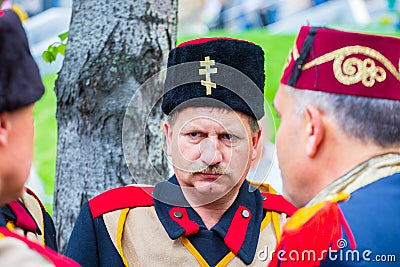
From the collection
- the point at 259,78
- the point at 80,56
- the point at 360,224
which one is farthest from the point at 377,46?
the point at 80,56

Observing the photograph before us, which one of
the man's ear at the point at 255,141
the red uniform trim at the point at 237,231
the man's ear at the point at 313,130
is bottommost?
the red uniform trim at the point at 237,231

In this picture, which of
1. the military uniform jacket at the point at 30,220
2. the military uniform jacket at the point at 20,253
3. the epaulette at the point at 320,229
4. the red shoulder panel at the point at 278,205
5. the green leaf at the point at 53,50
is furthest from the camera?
the green leaf at the point at 53,50

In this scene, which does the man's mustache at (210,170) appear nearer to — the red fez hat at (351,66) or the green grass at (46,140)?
the red fez hat at (351,66)

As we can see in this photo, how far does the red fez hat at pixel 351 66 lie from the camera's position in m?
2.32

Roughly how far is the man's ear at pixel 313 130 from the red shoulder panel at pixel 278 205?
82 centimetres

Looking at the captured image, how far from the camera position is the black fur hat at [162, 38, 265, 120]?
2.92 m

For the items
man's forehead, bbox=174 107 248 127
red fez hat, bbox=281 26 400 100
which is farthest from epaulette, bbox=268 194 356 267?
man's forehead, bbox=174 107 248 127

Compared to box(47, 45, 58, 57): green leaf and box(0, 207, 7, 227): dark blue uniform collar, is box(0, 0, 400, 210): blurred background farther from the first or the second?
box(0, 207, 7, 227): dark blue uniform collar

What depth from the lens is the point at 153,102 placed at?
356cm

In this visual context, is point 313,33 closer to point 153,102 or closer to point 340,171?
point 340,171

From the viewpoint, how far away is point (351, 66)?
92.7 inches

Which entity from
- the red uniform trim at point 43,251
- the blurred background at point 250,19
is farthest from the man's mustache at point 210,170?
the blurred background at point 250,19

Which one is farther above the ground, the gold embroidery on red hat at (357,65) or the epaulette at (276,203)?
the gold embroidery on red hat at (357,65)

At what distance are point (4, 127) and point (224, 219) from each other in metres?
1.29
